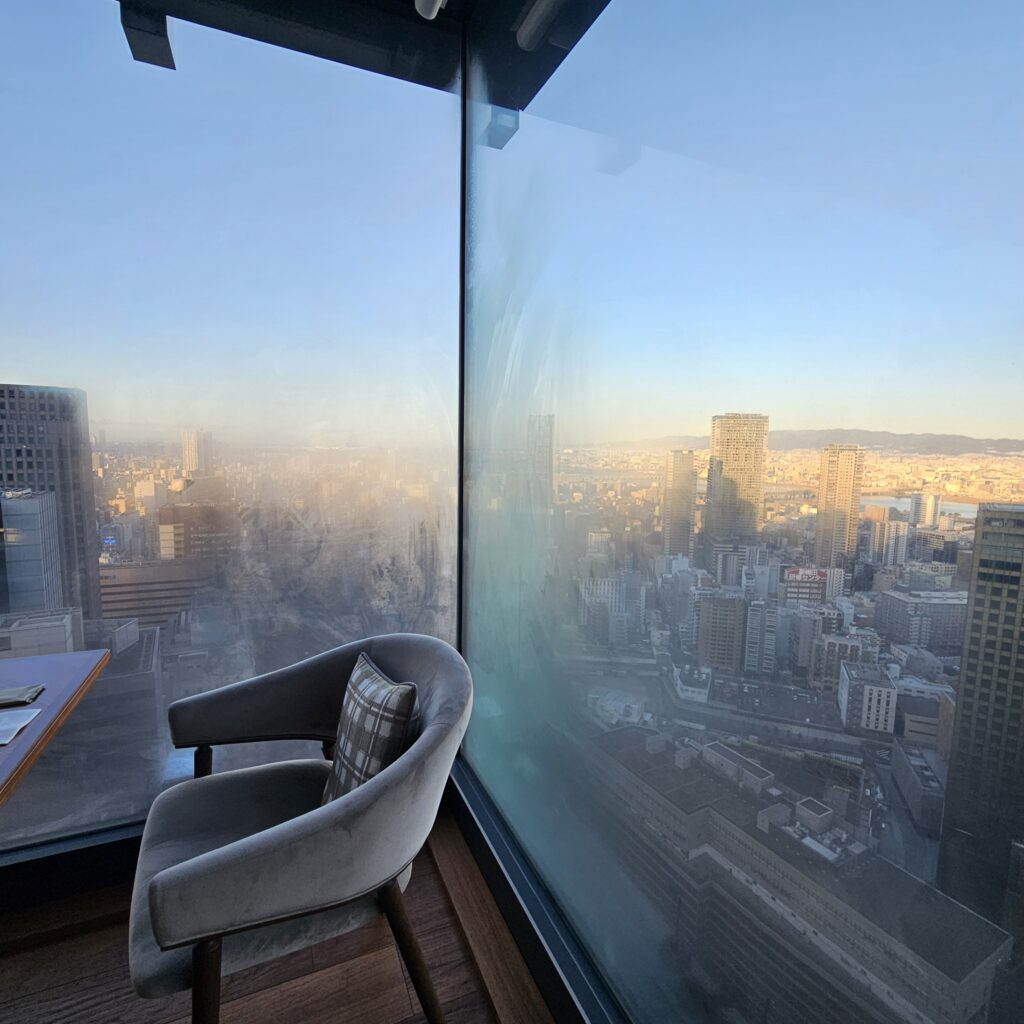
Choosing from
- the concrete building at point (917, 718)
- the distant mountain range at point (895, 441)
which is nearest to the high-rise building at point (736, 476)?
the distant mountain range at point (895, 441)

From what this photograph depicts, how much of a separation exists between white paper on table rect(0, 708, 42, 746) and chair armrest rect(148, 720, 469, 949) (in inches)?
16.4

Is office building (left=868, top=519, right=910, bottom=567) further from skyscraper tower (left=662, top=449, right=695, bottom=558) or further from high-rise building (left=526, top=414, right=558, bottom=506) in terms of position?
high-rise building (left=526, top=414, right=558, bottom=506)

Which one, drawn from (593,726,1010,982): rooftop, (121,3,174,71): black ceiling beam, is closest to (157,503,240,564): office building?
(121,3,174,71): black ceiling beam

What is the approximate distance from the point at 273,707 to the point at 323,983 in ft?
2.23

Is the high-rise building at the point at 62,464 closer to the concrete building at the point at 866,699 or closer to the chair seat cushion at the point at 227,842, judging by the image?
the chair seat cushion at the point at 227,842

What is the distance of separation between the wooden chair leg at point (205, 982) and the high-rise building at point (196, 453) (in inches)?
50.7

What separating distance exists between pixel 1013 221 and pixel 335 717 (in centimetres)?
163

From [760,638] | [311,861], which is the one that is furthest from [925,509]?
[311,861]

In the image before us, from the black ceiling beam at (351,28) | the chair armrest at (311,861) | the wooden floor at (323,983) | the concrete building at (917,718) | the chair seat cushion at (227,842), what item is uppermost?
the black ceiling beam at (351,28)

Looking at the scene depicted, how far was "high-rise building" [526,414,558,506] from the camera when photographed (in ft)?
4.63

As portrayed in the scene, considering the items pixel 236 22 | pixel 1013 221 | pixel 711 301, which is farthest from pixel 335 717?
pixel 236 22

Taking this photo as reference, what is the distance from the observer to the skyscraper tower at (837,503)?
672 mm

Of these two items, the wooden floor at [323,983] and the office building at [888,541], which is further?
the wooden floor at [323,983]

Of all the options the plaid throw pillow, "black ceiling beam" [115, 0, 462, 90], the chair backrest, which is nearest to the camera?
the chair backrest
